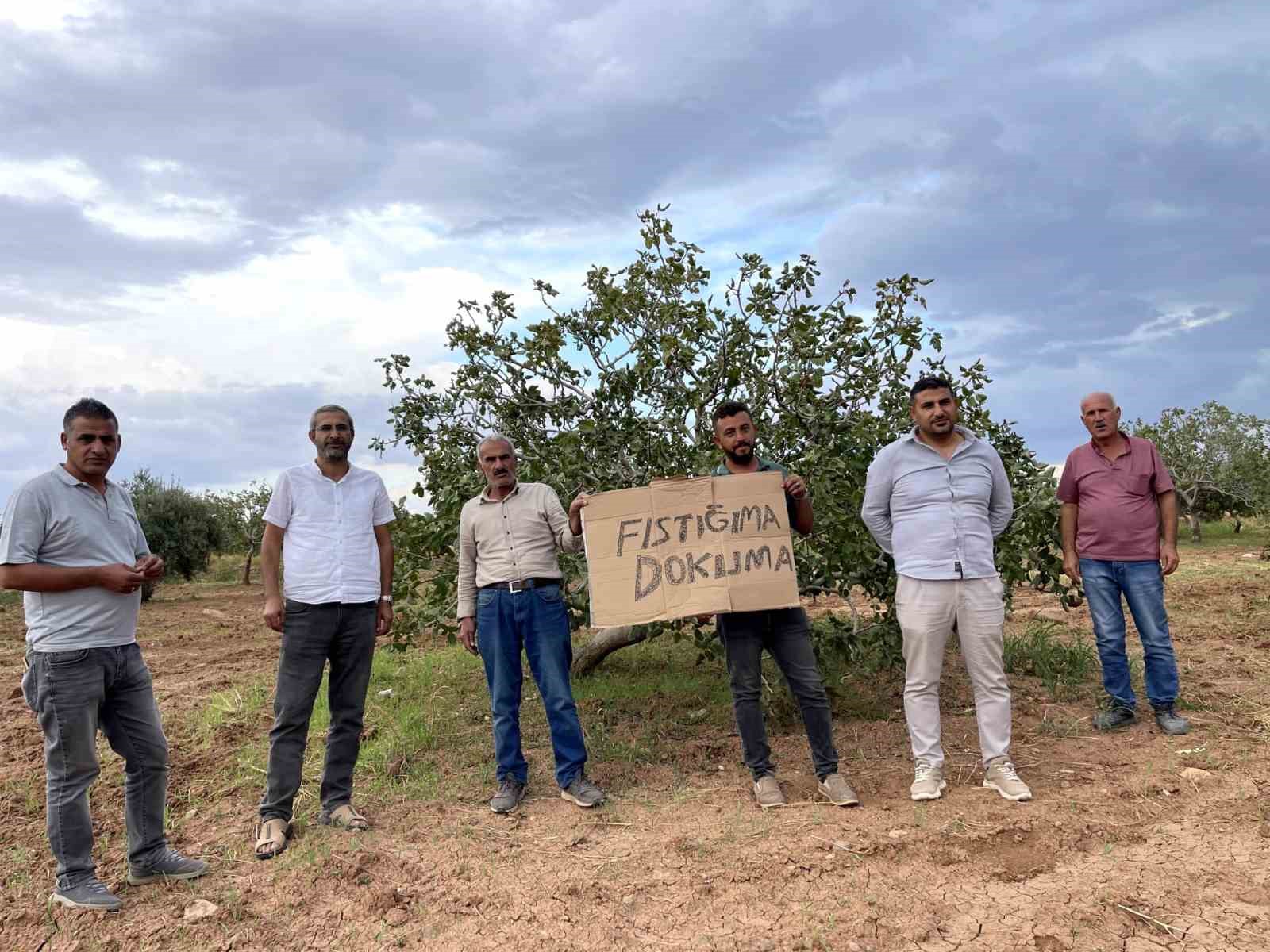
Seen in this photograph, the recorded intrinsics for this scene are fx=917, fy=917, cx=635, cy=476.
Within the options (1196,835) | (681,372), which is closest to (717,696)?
(681,372)

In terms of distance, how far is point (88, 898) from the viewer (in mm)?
4012

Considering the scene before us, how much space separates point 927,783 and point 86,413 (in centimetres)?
435

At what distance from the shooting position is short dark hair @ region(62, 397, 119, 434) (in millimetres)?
3984

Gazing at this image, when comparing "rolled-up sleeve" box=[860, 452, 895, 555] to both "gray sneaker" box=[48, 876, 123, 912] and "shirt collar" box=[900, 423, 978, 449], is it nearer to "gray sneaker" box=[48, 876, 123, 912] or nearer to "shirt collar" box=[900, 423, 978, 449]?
"shirt collar" box=[900, 423, 978, 449]

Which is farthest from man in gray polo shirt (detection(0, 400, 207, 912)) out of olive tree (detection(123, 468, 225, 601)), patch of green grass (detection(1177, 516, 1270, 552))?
patch of green grass (detection(1177, 516, 1270, 552))

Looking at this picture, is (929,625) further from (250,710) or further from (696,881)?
(250,710)

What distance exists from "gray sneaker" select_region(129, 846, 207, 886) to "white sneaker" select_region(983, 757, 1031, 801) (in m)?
3.94

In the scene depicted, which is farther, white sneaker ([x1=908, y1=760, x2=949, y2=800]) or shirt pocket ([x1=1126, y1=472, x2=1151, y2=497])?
shirt pocket ([x1=1126, y1=472, x2=1151, y2=497])

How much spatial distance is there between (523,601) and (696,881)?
166 centimetres

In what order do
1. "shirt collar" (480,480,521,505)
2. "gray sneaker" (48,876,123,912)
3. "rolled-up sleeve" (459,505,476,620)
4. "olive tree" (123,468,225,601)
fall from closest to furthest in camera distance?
"gray sneaker" (48,876,123,912) → "shirt collar" (480,480,521,505) → "rolled-up sleeve" (459,505,476,620) → "olive tree" (123,468,225,601)

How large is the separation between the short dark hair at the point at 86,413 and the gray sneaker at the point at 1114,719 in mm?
6005

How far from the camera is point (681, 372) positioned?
6.46m

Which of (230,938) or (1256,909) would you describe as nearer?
(1256,909)

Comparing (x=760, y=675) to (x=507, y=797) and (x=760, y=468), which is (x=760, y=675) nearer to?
(x=760, y=468)
